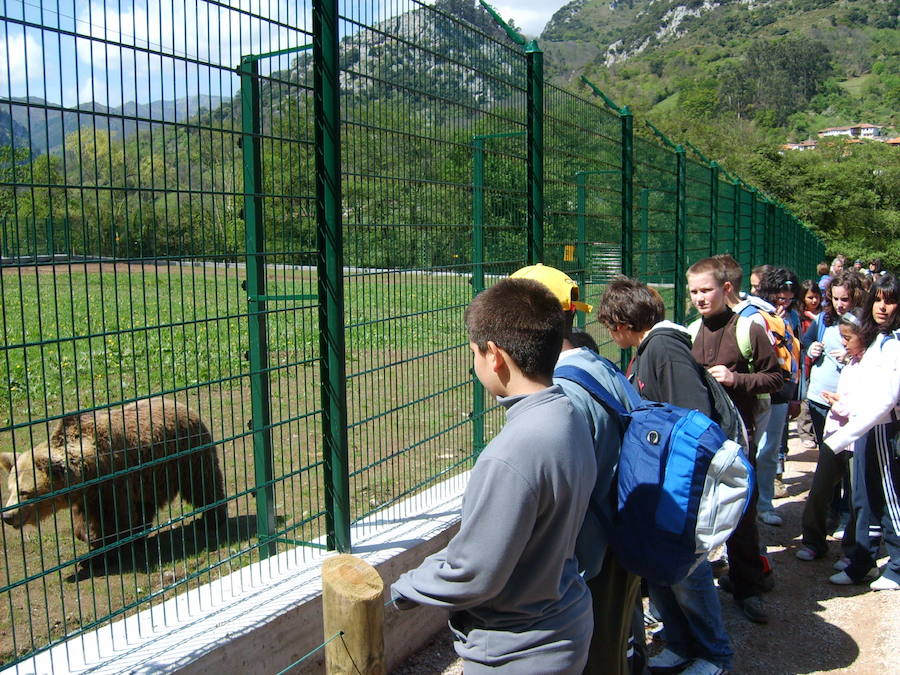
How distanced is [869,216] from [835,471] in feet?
161

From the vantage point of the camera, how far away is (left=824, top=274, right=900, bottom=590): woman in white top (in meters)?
5.13

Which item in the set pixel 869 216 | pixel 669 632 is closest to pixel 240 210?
pixel 669 632

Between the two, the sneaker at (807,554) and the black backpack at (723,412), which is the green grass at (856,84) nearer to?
the sneaker at (807,554)

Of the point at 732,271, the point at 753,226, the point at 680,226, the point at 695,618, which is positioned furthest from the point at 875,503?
the point at 753,226

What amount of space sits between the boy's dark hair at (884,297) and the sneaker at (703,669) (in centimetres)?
256

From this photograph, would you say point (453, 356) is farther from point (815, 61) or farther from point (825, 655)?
point (815, 61)

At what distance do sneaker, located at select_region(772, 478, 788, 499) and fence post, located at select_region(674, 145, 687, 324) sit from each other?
7.95ft

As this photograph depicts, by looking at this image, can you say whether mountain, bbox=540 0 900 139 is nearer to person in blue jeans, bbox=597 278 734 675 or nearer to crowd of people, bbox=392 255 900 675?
crowd of people, bbox=392 255 900 675

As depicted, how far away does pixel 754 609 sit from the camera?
4.92 m

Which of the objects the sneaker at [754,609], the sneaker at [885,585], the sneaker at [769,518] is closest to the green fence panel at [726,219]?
the sneaker at [769,518]

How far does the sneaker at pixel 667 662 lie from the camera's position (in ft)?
13.4

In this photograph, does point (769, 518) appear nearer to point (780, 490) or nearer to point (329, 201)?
point (780, 490)

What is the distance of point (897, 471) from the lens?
5289mm

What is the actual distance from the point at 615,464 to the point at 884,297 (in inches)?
129
